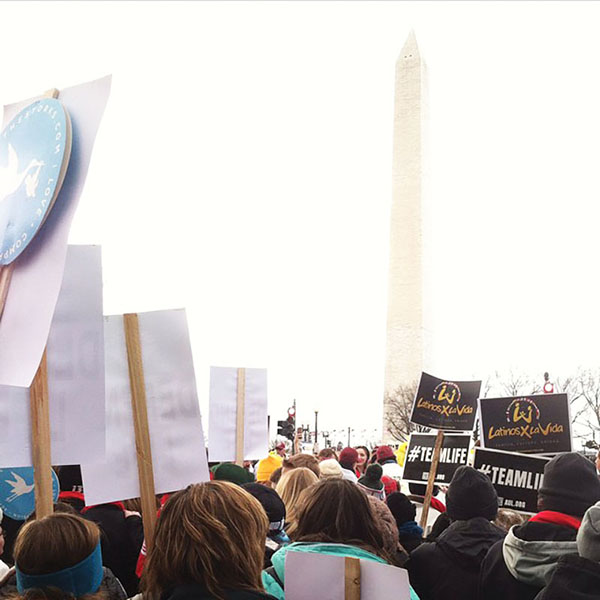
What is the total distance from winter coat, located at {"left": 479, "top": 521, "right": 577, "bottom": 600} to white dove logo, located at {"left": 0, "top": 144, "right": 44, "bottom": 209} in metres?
2.07

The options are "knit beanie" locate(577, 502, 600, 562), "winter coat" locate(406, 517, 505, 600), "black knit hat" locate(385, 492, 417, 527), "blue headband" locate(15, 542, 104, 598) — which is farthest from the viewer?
"black knit hat" locate(385, 492, 417, 527)

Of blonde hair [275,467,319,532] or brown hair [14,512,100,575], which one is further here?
blonde hair [275,467,319,532]

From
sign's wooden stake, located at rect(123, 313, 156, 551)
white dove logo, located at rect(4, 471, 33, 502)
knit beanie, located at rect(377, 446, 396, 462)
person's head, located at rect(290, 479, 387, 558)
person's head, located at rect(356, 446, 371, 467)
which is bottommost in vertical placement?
person's head, located at rect(356, 446, 371, 467)

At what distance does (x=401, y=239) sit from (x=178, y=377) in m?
33.5

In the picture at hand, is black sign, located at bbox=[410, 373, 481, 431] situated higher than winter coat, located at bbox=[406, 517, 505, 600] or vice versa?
black sign, located at bbox=[410, 373, 481, 431]

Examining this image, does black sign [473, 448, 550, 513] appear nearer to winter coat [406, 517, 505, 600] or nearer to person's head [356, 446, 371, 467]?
winter coat [406, 517, 505, 600]

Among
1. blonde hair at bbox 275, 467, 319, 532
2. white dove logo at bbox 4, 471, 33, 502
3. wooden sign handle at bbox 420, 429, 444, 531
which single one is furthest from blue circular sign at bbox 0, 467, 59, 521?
wooden sign handle at bbox 420, 429, 444, 531

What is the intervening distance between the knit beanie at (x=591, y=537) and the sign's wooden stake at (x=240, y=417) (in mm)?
3940

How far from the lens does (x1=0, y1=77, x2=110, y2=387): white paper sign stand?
236 cm

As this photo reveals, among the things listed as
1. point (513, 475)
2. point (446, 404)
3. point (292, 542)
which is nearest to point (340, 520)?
point (292, 542)

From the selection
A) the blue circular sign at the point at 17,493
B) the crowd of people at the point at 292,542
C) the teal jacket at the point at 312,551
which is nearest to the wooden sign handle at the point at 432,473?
the crowd of people at the point at 292,542

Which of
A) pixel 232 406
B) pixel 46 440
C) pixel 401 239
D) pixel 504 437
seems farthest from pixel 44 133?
pixel 401 239

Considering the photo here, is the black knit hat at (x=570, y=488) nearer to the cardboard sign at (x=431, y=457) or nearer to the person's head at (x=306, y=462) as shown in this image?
the person's head at (x=306, y=462)

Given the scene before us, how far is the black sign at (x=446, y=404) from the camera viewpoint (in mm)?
6918
